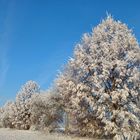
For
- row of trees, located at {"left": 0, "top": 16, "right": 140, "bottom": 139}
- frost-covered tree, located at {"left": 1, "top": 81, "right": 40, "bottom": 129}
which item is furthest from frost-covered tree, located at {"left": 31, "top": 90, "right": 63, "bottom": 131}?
frost-covered tree, located at {"left": 1, "top": 81, "right": 40, "bottom": 129}

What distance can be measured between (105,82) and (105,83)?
0.14 m

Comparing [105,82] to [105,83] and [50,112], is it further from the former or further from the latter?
[50,112]

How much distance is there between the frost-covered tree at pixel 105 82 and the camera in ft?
145

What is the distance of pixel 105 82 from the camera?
4553 centimetres

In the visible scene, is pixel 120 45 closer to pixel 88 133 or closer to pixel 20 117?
pixel 88 133

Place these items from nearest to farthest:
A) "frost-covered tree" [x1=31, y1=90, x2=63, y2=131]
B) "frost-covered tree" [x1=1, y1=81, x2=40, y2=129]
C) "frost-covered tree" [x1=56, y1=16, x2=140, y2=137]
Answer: "frost-covered tree" [x1=56, y1=16, x2=140, y2=137], "frost-covered tree" [x1=31, y1=90, x2=63, y2=131], "frost-covered tree" [x1=1, y1=81, x2=40, y2=129]

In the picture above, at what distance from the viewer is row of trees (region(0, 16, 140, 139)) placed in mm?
44094

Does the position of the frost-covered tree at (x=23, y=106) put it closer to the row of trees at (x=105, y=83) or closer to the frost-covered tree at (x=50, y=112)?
the frost-covered tree at (x=50, y=112)

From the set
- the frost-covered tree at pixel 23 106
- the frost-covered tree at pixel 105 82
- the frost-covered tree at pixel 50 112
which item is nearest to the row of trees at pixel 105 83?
the frost-covered tree at pixel 105 82

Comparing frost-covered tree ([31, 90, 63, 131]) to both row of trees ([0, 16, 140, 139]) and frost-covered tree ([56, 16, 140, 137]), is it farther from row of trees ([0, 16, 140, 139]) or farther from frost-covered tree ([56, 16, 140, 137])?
frost-covered tree ([56, 16, 140, 137])

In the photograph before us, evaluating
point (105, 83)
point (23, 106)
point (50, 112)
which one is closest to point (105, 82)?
point (105, 83)

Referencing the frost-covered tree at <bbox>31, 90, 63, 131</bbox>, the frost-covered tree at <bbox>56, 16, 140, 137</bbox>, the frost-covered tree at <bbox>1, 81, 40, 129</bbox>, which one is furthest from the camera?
the frost-covered tree at <bbox>1, 81, 40, 129</bbox>

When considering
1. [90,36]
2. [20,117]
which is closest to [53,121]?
[90,36]

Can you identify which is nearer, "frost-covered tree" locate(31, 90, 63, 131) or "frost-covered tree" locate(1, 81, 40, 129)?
"frost-covered tree" locate(31, 90, 63, 131)
